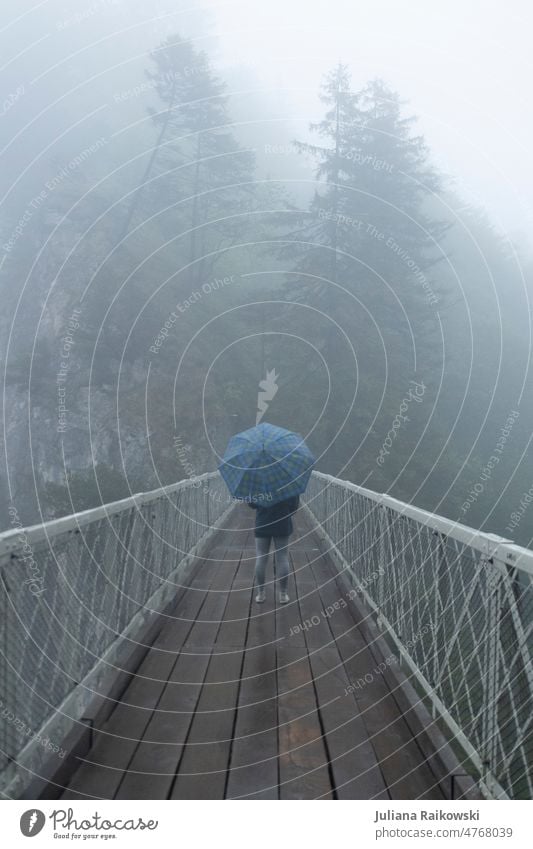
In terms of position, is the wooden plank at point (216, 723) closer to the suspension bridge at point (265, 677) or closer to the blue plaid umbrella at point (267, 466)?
the suspension bridge at point (265, 677)

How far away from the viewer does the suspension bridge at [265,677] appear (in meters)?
3.44

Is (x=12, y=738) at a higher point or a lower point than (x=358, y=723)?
higher

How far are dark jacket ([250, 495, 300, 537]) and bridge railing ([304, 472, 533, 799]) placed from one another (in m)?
1.25

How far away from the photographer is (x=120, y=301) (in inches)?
1486

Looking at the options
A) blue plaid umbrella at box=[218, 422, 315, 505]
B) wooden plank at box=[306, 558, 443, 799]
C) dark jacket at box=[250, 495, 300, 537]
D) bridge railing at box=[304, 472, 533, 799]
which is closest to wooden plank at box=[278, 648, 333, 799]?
wooden plank at box=[306, 558, 443, 799]

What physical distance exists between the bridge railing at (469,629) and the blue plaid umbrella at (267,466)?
4.17ft

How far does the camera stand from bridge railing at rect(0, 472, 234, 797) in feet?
11.1

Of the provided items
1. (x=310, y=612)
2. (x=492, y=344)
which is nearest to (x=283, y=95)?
(x=492, y=344)

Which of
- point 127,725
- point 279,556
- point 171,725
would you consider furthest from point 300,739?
point 279,556

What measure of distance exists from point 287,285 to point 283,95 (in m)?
82.2

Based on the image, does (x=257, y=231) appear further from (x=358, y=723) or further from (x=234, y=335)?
(x=358, y=723)

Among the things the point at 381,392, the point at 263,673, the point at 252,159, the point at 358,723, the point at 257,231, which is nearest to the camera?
the point at 358,723

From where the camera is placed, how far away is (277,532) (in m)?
7.81

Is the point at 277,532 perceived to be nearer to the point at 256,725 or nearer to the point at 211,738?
the point at 256,725
